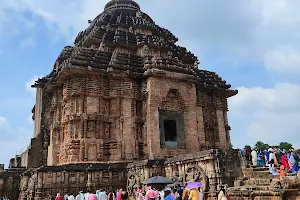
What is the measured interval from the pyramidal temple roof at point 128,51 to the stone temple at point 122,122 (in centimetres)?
9

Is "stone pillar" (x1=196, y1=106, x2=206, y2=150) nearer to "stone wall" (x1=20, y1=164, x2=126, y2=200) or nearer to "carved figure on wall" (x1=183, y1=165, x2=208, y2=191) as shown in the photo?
"stone wall" (x1=20, y1=164, x2=126, y2=200)

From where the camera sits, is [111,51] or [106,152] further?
[111,51]

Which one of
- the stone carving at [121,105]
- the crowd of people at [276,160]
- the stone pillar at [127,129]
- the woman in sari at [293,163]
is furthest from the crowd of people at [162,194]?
the woman in sari at [293,163]

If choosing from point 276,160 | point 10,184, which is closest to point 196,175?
point 276,160

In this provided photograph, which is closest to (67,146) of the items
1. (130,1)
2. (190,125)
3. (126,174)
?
(126,174)

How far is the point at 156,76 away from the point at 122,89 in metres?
2.39

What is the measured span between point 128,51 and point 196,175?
1281 cm

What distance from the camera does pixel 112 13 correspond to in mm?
29484

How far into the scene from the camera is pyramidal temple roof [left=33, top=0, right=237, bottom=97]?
20672 mm

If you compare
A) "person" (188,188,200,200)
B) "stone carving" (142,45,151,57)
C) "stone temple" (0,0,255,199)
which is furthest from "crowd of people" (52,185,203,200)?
"stone carving" (142,45,151,57)

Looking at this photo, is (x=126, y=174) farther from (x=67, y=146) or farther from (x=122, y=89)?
(x=122, y=89)

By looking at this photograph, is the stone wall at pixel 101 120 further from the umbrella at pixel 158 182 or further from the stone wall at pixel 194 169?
the umbrella at pixel 158 182

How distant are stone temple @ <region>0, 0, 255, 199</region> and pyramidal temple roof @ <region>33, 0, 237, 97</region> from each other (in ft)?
0.29

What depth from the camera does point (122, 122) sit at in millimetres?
19781
